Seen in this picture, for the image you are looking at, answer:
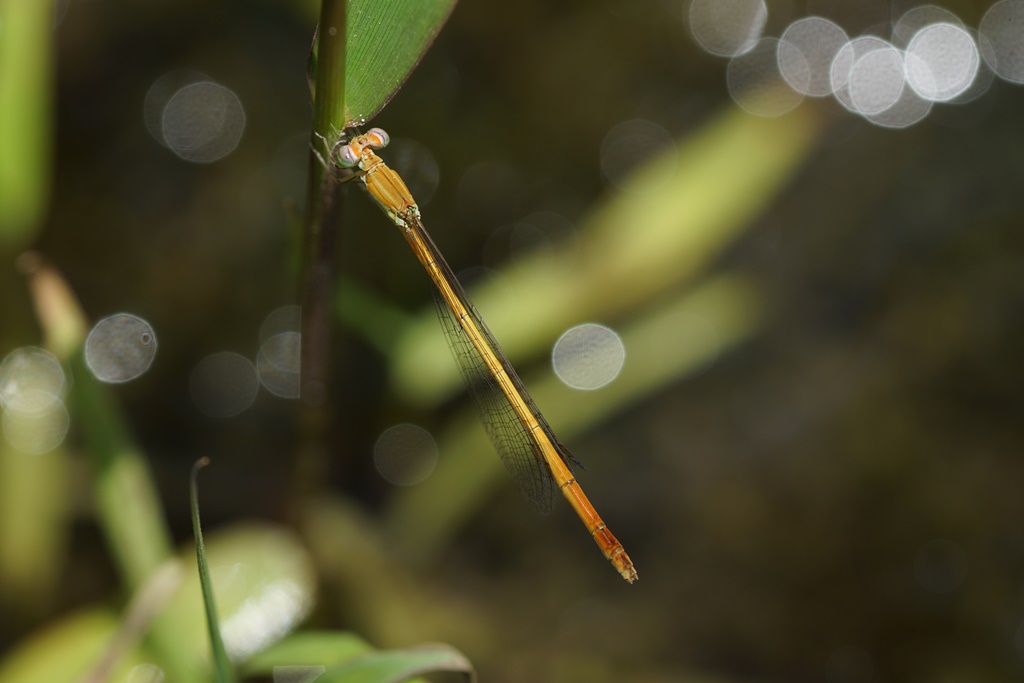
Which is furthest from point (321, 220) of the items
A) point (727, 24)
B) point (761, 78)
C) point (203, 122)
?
point (727, 24)

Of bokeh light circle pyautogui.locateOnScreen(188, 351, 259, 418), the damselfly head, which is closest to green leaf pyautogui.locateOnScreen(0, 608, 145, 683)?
bokeh light circle pyautogui.locateOnScreen(188, 351, 259, 418)

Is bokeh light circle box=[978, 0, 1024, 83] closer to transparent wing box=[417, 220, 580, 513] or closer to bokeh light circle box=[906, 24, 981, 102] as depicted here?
bokeh light circle box=[906, 24, 981, 102]

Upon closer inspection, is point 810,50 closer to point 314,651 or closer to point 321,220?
point 321,220

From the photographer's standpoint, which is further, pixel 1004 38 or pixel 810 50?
pixel 810 50

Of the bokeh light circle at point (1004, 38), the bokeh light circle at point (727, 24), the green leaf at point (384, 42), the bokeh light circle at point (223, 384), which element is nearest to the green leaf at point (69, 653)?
the bokeh light circle at point (223, 384)

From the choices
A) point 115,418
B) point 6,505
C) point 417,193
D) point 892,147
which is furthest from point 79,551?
point 892,147

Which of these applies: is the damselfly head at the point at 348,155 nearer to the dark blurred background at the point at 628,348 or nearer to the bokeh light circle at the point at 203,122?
the dark blurred background at the point at 628,348
